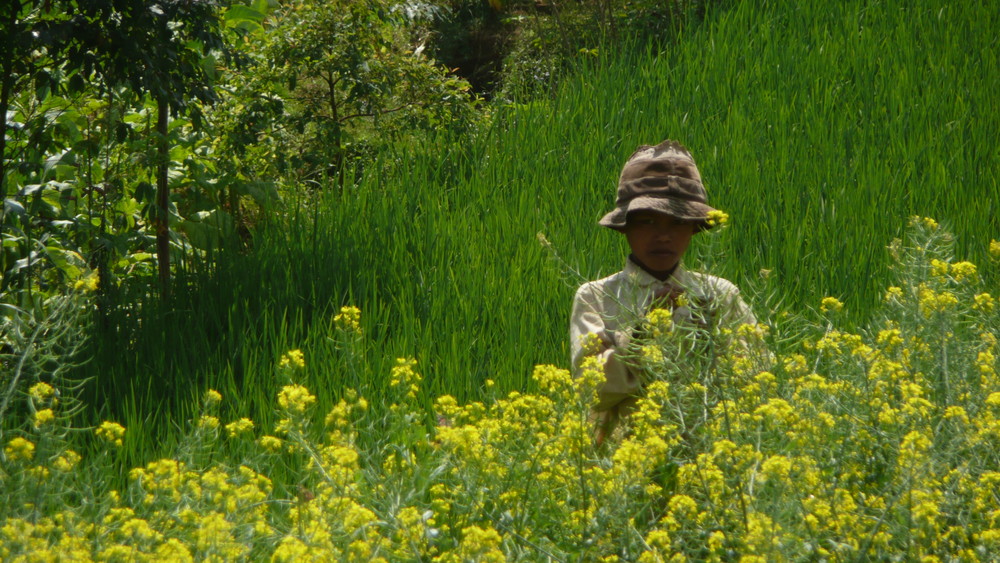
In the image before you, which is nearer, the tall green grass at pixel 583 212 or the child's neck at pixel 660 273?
the child's neck at pixel 660 273

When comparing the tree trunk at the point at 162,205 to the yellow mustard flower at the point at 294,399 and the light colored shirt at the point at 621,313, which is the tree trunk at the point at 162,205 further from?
the yellow mustard flower at the point at 294,399

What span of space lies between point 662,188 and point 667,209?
3.3 inches

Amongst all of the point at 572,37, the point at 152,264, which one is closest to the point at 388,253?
the point at 152,264

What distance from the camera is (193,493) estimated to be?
2.31 metres

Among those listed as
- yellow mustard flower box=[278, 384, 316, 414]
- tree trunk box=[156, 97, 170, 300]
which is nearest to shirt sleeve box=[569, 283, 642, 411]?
yellow mustard flower box=[278, 384, 316, 414]

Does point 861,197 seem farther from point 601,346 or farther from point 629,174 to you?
point 601,346

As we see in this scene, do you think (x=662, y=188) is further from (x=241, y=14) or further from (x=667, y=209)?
(x=241, y=14)

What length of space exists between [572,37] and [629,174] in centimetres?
592

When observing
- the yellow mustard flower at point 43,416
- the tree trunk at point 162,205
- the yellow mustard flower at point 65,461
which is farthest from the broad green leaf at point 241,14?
the yellow mustard flower at point 43,416

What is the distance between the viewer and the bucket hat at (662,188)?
2.96m

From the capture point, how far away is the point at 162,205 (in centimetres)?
448

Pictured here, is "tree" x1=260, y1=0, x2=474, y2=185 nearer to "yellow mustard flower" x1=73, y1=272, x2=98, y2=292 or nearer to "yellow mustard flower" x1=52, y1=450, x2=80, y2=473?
"yellow mustard flower" x1=73, y1=272, x2=98, y2=292

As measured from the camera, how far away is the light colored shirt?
2.73 metres

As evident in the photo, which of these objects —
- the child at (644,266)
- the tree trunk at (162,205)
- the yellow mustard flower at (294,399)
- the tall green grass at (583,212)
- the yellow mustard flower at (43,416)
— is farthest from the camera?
the tree trunk at (162,205)
